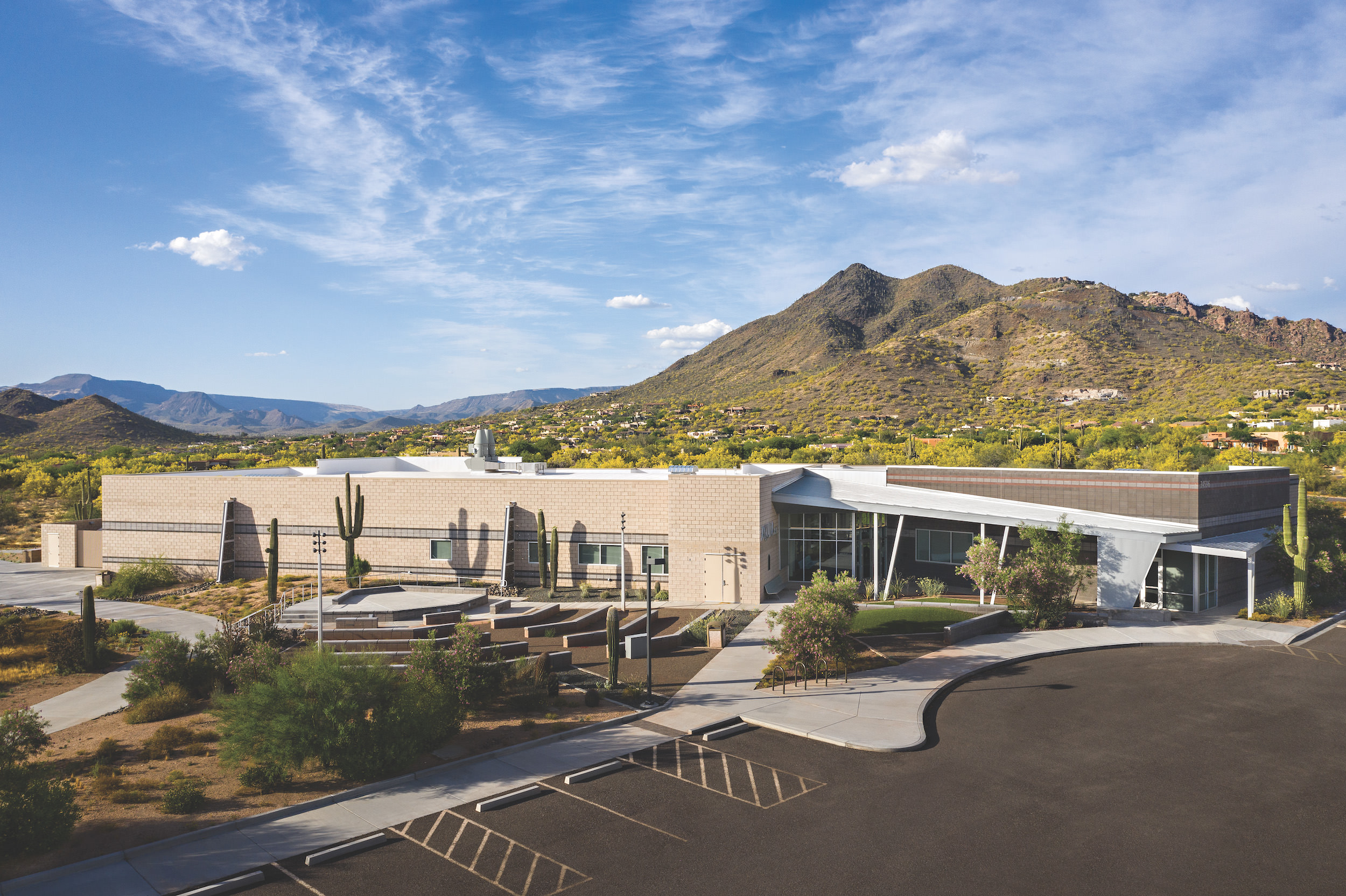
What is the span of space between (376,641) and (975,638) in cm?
2190

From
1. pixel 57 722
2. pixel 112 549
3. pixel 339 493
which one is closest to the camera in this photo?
pixel 57 722

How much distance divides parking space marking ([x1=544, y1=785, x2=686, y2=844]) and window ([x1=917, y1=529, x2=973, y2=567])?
26.9 meters

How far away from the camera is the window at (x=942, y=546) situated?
121ft

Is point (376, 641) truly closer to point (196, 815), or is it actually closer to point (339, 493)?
point (196, 815)

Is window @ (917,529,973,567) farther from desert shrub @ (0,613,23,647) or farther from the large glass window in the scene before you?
desert shrub @ (0,613,23,647)

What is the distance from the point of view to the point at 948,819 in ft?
46.5

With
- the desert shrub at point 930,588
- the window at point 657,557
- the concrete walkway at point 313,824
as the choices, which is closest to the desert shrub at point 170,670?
the concrete walkway at point 313,824

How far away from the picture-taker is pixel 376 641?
2572 centimetres

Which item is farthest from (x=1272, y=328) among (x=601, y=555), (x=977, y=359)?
(x=601, y=555)

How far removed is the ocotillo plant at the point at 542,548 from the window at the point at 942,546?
19.0 meters

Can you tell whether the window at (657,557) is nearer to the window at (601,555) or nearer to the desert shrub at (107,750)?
the window at (601,555)

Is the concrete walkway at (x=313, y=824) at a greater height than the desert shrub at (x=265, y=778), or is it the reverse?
the desert shrub at (x=265, y=778)

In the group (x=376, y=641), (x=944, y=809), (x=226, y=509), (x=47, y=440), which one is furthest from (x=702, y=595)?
(x=47, y=440)

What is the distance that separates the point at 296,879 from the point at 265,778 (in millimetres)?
4118
